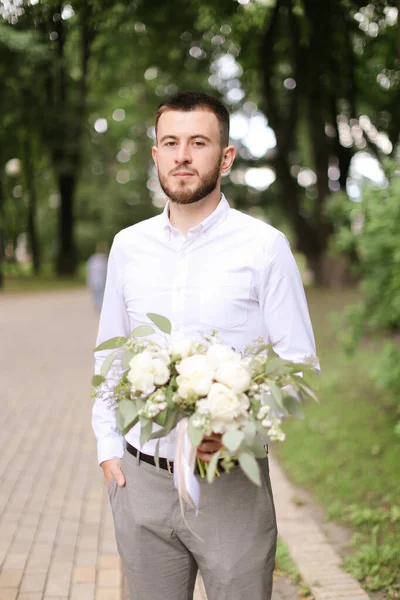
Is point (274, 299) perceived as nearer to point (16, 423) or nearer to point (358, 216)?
point (358, 216)

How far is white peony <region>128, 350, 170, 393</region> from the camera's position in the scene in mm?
1975

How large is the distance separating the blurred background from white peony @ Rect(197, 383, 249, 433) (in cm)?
246

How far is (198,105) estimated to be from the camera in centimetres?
237

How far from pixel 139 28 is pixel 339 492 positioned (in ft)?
14.9

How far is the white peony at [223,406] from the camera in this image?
1892 millimetres

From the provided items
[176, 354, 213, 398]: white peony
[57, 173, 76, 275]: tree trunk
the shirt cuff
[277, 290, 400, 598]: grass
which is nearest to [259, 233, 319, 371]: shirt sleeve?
[176, 354, 213, 398]: white peony

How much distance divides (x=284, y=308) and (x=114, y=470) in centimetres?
82

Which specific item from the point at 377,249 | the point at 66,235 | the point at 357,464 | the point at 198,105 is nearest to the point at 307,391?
the point at 198,105

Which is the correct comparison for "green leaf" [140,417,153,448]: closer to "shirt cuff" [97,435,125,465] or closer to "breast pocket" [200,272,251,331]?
"breast pocket" [200,272,251,331]

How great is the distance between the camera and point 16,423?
7.86 m

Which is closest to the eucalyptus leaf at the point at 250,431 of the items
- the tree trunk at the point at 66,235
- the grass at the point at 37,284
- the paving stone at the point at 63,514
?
the paving stone at the point at 63,514

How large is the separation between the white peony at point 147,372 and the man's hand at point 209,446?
8.1 inches

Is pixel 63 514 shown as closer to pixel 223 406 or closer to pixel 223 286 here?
pixel 223 286

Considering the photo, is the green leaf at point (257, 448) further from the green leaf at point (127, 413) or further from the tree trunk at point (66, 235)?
the tree trunk at point (66, 235)
